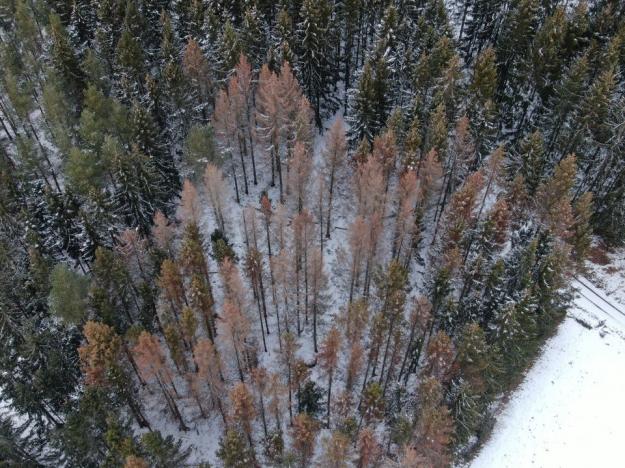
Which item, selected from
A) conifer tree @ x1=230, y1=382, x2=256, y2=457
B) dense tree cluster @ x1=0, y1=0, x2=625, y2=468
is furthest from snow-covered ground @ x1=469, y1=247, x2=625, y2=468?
conifer tree @ x1=230, y1=382, x2=256, y2=457

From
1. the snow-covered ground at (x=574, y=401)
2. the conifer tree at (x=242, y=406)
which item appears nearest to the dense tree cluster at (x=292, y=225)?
the conifer tree at (x=242, y=406)

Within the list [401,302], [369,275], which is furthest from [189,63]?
[401,302]

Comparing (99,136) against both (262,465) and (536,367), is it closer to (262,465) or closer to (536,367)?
(262,465)

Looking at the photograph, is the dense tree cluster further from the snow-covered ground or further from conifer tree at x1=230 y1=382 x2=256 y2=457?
the snow-covered ground

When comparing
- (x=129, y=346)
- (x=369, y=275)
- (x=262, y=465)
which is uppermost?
(x=369, y=275)

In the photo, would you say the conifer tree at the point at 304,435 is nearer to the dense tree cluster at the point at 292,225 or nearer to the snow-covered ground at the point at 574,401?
the dense tree cluster at the point at 292,225
